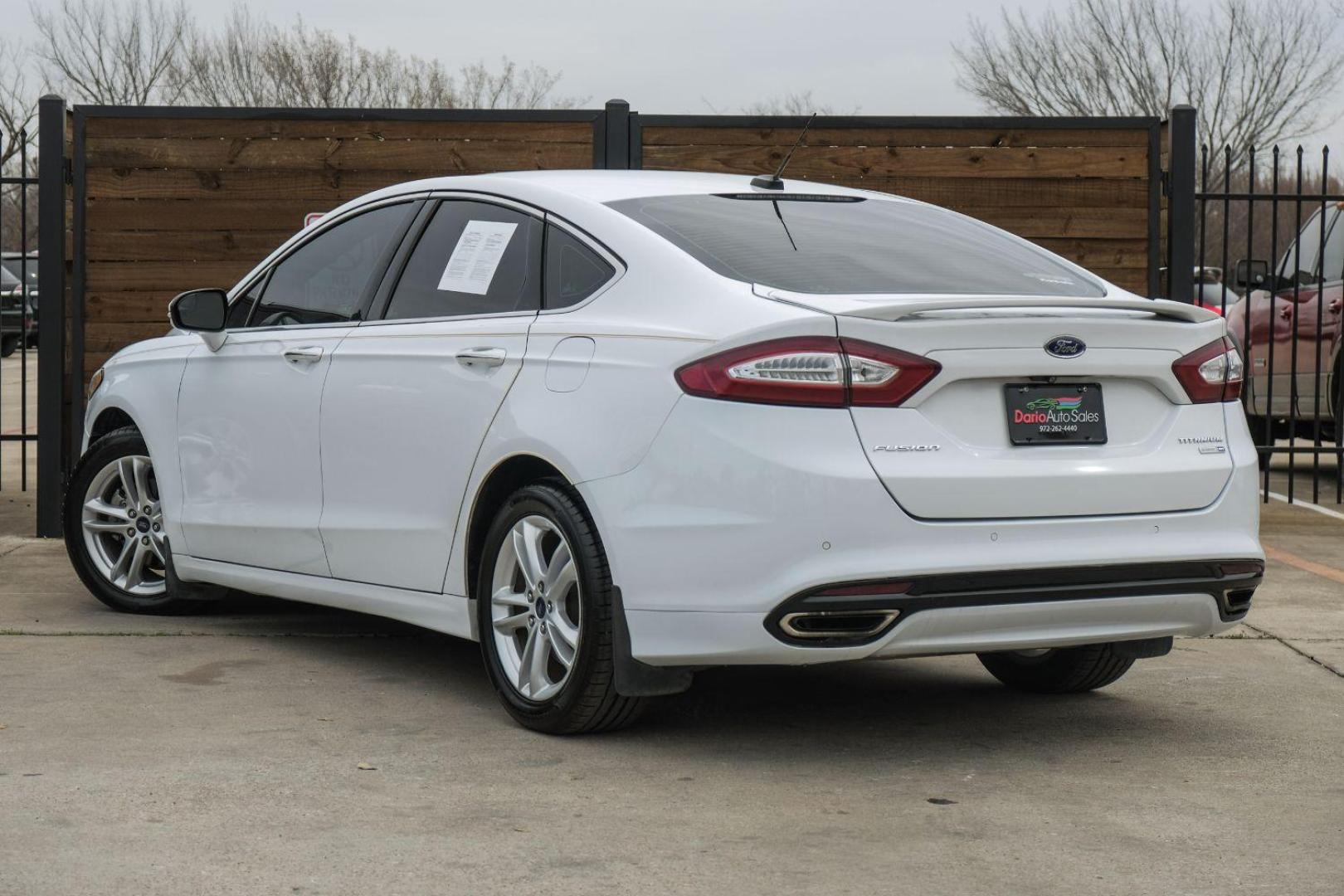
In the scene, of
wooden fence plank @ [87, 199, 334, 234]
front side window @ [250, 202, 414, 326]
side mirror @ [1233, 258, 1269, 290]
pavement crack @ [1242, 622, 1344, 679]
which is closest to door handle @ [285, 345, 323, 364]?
front side window @ [250, 202, 414, 326]

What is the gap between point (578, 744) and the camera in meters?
4.63

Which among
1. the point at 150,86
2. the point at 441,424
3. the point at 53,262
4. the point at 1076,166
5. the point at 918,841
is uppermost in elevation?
the point at 150,86

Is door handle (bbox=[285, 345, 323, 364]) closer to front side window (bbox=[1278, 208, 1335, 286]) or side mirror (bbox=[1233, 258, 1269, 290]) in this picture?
side mirror (bbox=[1233, 258, 1269, 290])

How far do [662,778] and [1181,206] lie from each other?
600cm

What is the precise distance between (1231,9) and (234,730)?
A: 1438 inches

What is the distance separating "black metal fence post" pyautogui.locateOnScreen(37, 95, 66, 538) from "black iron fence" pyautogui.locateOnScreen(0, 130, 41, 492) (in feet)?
0.38

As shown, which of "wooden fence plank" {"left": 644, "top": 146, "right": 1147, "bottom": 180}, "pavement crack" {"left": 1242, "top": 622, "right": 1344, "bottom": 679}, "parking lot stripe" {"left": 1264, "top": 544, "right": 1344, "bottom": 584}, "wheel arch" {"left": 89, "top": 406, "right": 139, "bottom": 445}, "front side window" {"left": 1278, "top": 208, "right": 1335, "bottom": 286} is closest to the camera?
"pavement crack" {"left": 1242, "top": 622, "right": 1344, "bottom": 679}

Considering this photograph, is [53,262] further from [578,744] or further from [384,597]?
[578,744]

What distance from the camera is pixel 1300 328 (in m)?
11.8

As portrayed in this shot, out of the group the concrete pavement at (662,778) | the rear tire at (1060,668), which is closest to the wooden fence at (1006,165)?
the concrete pavement at (662,778)

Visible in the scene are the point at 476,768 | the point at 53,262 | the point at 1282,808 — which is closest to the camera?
the point at 1282,808

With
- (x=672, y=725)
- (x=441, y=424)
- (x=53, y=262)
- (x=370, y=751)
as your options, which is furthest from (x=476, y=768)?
(x=53, y=262)

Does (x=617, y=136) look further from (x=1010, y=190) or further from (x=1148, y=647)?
(x=1148, y=647)

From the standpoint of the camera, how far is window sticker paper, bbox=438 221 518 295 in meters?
5.16
